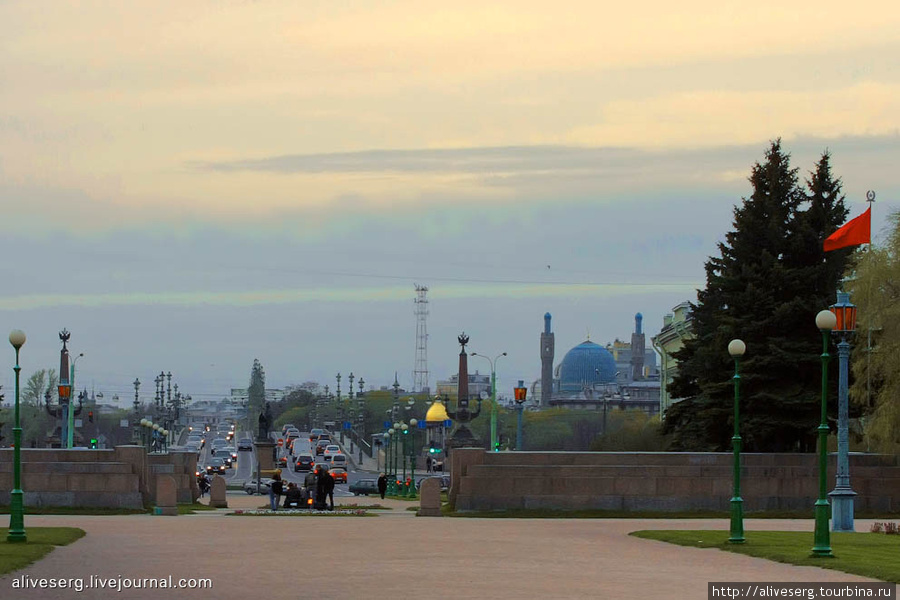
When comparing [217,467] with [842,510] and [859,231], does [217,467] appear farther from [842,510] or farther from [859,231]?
[842,510]

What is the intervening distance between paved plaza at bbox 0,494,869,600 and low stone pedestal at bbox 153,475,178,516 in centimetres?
524

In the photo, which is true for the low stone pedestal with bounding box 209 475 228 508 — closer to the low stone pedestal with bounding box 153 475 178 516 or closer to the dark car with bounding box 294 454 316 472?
Answer: the low stone pedestal with bounding box 153 475 178 516

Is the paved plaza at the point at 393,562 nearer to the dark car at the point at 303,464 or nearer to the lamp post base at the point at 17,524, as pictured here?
the lamp post base at the point at 17,524

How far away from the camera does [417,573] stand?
74.3 ft

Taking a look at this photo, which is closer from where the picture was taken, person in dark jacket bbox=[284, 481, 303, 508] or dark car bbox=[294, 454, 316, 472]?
person in dark jacket bbox=[284, 481, 303, 508]

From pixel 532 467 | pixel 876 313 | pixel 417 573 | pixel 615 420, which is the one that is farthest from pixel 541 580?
pixel 615 420

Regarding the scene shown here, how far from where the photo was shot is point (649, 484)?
1734 inches

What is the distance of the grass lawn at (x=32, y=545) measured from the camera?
75.2ft

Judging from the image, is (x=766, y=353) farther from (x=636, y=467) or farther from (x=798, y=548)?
(x=798, y=548)

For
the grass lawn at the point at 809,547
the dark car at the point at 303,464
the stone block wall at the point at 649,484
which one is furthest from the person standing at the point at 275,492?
the dark car at the point at 303,464

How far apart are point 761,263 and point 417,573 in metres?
34.9

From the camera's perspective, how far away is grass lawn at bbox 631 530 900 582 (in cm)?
2420

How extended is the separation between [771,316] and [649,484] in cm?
1184

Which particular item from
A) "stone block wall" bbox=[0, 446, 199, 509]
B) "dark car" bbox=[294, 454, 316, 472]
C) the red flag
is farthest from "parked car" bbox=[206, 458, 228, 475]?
the red flag
